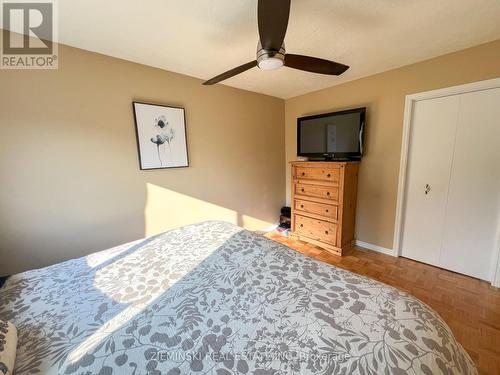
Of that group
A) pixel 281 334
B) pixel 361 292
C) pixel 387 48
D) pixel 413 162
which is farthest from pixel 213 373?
pixel 413 162

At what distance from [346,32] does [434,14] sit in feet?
1.83

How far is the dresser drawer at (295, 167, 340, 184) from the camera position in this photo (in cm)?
251

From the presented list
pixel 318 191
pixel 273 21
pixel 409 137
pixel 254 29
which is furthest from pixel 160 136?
pixel 409 137

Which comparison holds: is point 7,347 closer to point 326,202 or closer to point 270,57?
point 270,57

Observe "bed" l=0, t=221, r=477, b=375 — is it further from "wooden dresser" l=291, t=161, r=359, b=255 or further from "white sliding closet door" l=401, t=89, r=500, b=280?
"white sliding closet door" l=401, t=89, r=500, b=280

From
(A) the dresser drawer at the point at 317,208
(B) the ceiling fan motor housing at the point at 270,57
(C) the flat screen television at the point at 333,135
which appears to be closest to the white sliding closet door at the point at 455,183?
(C) the flat screen television at the point at 333,135

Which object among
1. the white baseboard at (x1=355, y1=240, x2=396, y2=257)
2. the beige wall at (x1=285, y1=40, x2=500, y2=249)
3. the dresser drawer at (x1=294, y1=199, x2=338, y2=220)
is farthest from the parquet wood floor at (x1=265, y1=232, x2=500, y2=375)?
the dresser drawer at (x1=294, y1=199, x2=338, y2=220)

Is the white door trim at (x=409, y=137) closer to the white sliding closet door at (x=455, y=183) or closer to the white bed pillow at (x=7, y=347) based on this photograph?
the white sliding closet door at (x=455, y=183)

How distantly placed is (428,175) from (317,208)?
1.24 m

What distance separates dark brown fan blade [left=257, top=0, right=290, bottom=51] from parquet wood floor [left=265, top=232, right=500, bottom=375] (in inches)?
89.6

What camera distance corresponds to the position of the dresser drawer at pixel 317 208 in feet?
8.53

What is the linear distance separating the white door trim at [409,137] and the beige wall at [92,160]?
207 cm

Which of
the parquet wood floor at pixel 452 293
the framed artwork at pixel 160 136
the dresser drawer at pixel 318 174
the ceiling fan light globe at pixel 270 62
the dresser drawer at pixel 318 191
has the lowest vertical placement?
the parquet wood floor at pixel 452 293

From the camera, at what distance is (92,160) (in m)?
1.83
